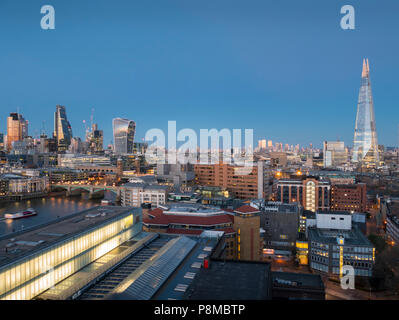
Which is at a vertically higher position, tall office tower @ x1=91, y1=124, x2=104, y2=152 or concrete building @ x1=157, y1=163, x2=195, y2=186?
tall office tower @ x1=91, y1=124, x2=104, y2=152

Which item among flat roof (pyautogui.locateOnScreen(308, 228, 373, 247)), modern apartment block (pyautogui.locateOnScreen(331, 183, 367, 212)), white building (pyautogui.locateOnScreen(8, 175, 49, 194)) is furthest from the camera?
white building (pyautogui.locateOnScreen(8, 175, 49, 194))

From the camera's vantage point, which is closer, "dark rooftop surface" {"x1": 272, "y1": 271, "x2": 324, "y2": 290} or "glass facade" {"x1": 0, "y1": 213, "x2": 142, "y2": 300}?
"glass facade" {"x1": 0, "y1": 213, "x2": 142, "y2": 300}

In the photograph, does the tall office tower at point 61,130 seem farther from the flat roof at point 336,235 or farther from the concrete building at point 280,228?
the flat roof at point 336,235

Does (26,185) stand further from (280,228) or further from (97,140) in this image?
(97,140)

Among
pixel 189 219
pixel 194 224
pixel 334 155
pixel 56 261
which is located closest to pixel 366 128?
pixel 334 155

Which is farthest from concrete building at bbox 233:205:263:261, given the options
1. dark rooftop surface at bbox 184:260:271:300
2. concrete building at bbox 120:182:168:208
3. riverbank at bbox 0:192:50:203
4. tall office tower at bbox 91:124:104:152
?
tall office tower at bbox 91:124:104:152

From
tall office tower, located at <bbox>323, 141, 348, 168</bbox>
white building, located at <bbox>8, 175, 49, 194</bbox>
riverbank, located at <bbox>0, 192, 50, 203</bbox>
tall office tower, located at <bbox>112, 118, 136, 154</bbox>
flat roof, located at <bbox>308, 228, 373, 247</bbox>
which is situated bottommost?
riverbank, located at <bbox>0, 192, 50, 203</bbox>

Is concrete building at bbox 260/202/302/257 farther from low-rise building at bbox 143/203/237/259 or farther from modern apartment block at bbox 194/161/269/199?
modern apartment block at bbox 194/161/269/199
